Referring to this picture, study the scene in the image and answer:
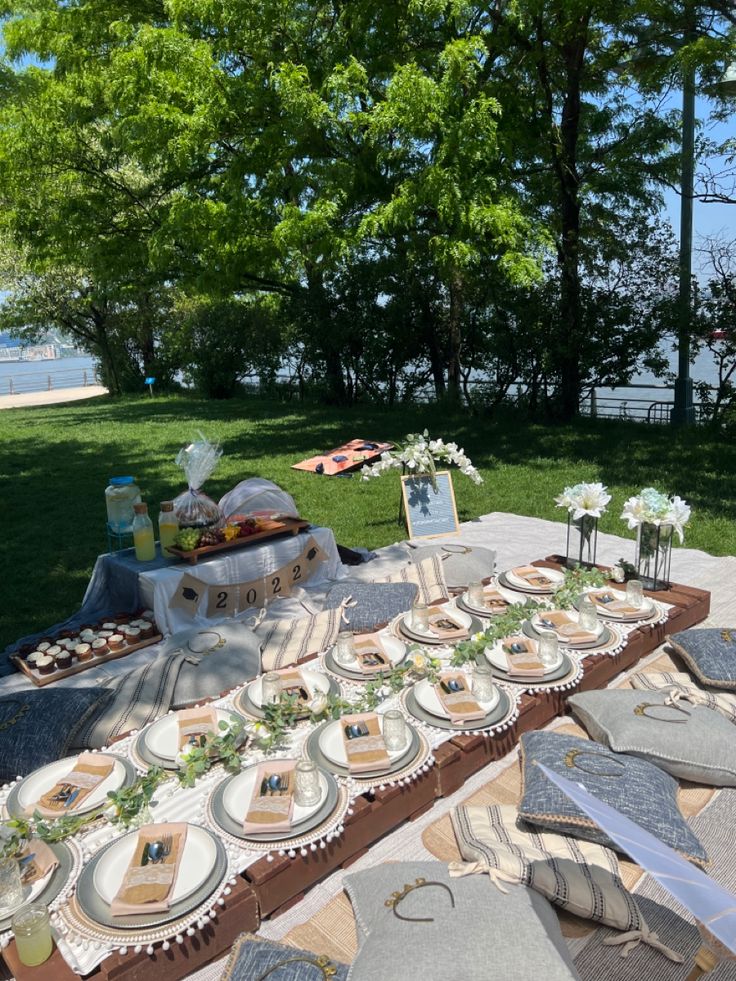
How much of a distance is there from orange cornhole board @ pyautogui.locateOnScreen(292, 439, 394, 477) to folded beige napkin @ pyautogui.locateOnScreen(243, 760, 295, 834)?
8085mm

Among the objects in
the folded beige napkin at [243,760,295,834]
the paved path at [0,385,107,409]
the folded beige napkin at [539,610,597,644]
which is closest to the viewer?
the folded beige napkin at [243,760,295,834]

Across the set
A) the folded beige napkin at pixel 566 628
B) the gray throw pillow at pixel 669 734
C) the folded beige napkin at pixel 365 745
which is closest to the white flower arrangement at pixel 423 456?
the folded beige napkin at pixel 566 628

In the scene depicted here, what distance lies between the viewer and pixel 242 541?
5.77 m

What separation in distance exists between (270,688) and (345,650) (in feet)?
1.97

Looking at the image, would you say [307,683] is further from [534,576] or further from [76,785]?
[534,576]

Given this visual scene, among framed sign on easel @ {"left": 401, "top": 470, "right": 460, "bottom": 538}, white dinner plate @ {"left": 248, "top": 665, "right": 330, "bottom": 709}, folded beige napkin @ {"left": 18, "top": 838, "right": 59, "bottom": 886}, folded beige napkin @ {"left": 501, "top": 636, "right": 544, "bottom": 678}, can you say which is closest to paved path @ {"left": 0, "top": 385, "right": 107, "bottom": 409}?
framed sign on easel @ {"left": 401, "top": 470, "right": 460, "bottom": 538}

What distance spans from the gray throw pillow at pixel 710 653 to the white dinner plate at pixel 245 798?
2394mm

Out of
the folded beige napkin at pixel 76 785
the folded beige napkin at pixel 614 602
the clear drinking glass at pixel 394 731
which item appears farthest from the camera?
the folded beige napkin at pixel 614 602

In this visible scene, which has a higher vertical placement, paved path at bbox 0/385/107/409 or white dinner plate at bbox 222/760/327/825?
paved path at bbox 0/385/107/409

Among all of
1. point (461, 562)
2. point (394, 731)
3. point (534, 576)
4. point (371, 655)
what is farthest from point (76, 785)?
point (461, 562)

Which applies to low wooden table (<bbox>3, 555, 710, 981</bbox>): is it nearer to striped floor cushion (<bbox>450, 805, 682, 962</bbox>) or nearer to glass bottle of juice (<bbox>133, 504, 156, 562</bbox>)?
striped floor cushion (<bbox>450, 805, 682, 962</bbox>)

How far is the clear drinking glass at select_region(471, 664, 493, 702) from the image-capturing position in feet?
11.6

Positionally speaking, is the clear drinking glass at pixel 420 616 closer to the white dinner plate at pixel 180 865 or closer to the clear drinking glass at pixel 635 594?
the clear drinking glass at pixel 635 594

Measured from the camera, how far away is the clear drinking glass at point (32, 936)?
217cm
